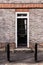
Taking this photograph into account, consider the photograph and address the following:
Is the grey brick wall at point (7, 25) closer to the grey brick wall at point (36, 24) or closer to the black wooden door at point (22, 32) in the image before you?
the black wooden door at point (22, 32)

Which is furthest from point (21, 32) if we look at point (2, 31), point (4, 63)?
point (4, 63)

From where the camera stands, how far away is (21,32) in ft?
50.6

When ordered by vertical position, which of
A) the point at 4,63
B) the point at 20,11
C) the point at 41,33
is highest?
the point at 20,11

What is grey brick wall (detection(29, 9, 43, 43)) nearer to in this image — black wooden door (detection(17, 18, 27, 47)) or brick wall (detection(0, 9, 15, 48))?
black wooden door (detection(17, 18, 27, 47))

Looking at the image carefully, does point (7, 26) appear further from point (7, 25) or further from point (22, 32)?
point (22, 32)

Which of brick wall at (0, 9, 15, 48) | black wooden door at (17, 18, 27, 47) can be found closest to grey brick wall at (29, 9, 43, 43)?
black wooden door at (17, 18, 27, 47)

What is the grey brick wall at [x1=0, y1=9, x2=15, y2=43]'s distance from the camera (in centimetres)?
1499

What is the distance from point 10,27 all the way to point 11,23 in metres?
0.24

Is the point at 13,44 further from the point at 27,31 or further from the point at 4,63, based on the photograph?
the point at 4,63

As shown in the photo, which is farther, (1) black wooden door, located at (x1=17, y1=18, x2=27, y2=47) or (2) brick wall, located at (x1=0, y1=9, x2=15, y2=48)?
(1) black wooden door, located at (x1=17, y1=18, x2=27, y2=47)

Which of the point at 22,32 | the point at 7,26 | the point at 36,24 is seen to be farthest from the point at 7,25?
the point at 36,24

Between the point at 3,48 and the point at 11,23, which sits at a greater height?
the point at 11,23

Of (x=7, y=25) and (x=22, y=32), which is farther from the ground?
(x=7, y=25)

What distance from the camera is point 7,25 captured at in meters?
15.0
